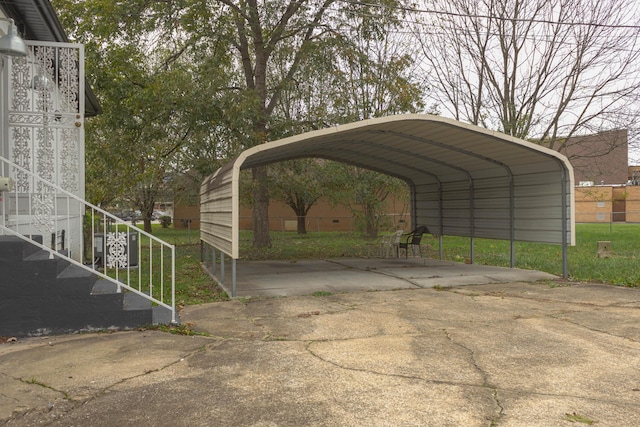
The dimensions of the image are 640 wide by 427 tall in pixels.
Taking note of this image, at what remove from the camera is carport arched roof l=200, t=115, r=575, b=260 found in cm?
911

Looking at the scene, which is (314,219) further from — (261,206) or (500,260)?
(500,260)

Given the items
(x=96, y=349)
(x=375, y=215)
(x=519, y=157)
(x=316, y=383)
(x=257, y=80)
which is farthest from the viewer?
(x=375, y=215)

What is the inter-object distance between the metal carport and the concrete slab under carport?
810 millimetres

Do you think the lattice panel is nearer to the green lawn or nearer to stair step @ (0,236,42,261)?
stair step @ (0,236,42,261)

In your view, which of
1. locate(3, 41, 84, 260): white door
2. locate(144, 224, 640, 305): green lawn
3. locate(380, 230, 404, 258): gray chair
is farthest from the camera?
locate(380, 230, 404, 258): gray chair

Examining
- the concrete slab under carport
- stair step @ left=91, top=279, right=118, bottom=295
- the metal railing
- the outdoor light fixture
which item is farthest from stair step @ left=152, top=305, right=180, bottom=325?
the outdoor light fixture

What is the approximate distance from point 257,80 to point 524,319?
1299 centimetres

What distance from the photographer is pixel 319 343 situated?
569 centimetres

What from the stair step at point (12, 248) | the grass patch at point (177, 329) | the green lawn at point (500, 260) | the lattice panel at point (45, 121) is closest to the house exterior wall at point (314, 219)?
the green lawn at point (500, 260)

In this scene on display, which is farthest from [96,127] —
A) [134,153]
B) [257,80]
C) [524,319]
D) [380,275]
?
[524,319]

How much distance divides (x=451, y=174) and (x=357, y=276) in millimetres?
4682

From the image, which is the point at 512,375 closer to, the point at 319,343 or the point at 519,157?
the point at 319,343

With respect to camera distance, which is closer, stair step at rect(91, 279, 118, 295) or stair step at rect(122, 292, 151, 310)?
stair step at rect(91, 279, 118, 295)

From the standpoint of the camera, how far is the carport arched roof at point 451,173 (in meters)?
9.11
